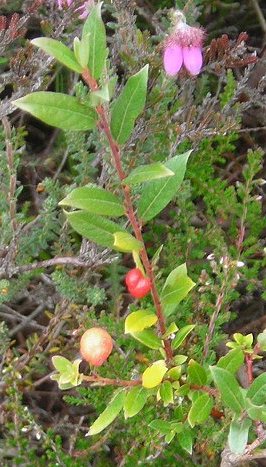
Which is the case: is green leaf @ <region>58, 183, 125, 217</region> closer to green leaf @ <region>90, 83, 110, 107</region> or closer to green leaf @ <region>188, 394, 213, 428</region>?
green leaf @ <region>90, 83, 110, 107</region>

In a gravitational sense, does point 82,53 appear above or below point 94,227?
above

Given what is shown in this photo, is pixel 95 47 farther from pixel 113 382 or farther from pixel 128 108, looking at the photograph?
pixel 113 382

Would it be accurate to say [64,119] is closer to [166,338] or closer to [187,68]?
[166,338]

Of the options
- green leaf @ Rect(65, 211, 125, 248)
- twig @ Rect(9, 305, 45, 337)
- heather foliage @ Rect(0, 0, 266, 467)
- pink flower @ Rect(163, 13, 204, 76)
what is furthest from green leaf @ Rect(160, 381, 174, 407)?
twig @ Rect(9, 305, 45, 337)

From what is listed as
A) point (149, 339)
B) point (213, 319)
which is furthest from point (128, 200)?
point (213, 319)

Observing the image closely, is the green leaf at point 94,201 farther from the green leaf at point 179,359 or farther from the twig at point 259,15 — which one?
the twig at point 259,15

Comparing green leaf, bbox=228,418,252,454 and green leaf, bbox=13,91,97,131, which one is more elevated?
green leaf, bbox=13,91,97,131
